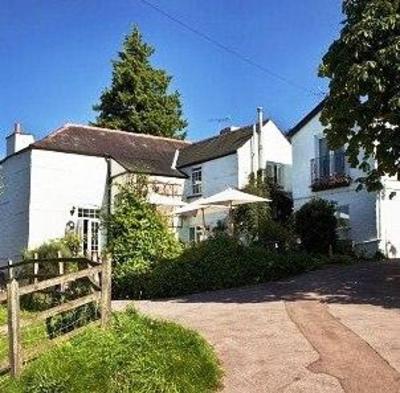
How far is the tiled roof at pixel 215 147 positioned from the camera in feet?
113

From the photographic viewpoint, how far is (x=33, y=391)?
8.44 meters

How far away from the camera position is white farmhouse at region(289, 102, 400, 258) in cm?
2775

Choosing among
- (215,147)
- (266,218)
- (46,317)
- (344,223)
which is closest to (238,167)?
(215,147)

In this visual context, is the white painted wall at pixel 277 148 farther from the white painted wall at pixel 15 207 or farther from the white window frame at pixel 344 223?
the white painted wall at pixel 15 207

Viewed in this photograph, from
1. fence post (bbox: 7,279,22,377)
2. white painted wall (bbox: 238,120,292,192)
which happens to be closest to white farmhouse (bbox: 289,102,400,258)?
white painted wall (bbox: 238,120,292,192)

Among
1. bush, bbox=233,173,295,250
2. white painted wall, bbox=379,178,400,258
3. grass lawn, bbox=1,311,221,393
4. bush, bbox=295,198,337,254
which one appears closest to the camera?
grass lawn, bbox=1,311,221,393

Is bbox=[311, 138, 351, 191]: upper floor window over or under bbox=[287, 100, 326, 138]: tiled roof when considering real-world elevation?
under

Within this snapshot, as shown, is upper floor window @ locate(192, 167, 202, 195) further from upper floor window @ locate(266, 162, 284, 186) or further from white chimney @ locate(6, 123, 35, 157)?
white chimney @ locate(6, 123, 35, 157)

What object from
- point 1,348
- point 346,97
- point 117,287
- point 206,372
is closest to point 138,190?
point 117,287

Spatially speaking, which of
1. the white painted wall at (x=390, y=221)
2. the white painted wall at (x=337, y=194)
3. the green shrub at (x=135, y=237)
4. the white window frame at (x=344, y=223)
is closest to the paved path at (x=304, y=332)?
the green shrub at (x=135, y=237)

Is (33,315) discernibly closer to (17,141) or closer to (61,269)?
(61,269)

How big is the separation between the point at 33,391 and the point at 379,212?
21576mm

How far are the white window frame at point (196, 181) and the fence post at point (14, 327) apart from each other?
85.3ft

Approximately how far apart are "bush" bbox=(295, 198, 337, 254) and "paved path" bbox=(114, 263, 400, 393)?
24.4ft
